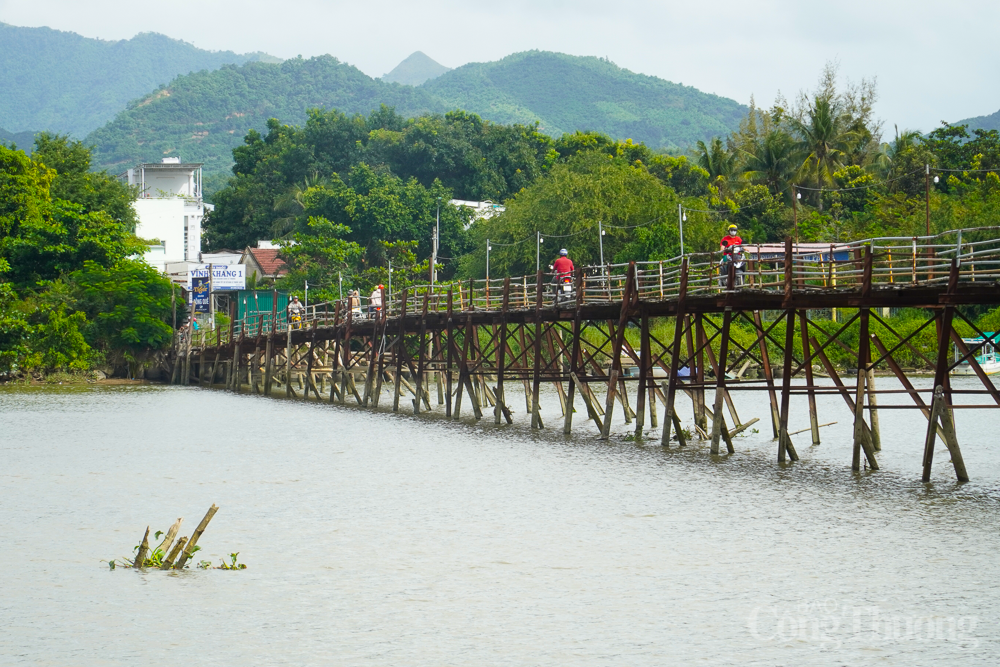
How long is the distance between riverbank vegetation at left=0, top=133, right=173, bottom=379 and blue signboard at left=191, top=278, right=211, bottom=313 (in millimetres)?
4513

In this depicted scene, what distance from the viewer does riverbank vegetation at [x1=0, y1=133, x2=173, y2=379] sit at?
5781cm

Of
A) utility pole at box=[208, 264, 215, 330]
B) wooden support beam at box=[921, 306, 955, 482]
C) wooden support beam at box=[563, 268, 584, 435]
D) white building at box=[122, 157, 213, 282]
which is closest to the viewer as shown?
wooden support beam at box=[921, 306, 955, 482]

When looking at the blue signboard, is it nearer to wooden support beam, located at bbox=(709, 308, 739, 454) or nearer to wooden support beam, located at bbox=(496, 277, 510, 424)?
wooden support beam, located at bbox=(496, 277, 510, 424)

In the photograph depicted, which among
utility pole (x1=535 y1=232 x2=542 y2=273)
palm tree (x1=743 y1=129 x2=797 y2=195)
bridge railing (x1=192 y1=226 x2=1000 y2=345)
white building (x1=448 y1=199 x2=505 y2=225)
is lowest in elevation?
bridge railing (x1=192 y1=226 x2=1000 y2=345)

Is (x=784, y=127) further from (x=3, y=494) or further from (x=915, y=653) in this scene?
(x=915, y=653)

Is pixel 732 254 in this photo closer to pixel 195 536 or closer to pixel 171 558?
pixel 171 558

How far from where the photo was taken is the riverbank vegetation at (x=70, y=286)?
57.8 metres

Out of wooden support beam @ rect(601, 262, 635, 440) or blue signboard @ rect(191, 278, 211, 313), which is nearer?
wooden support beam @ rect(601, 262, 635, 440)

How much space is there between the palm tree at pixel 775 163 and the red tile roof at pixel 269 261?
29.7 meters

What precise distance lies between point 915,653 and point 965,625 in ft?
3.92

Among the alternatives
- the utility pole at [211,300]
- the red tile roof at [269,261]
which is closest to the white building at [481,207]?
the red tile roof at [269,261]

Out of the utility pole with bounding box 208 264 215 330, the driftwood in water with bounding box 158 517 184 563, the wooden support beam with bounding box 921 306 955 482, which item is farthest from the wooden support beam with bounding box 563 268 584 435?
the utility pole with bounding box 208 264 215 330

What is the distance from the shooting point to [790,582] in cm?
1514

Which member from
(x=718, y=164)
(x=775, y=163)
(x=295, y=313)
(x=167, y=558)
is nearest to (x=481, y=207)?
(x=718, y=164)
